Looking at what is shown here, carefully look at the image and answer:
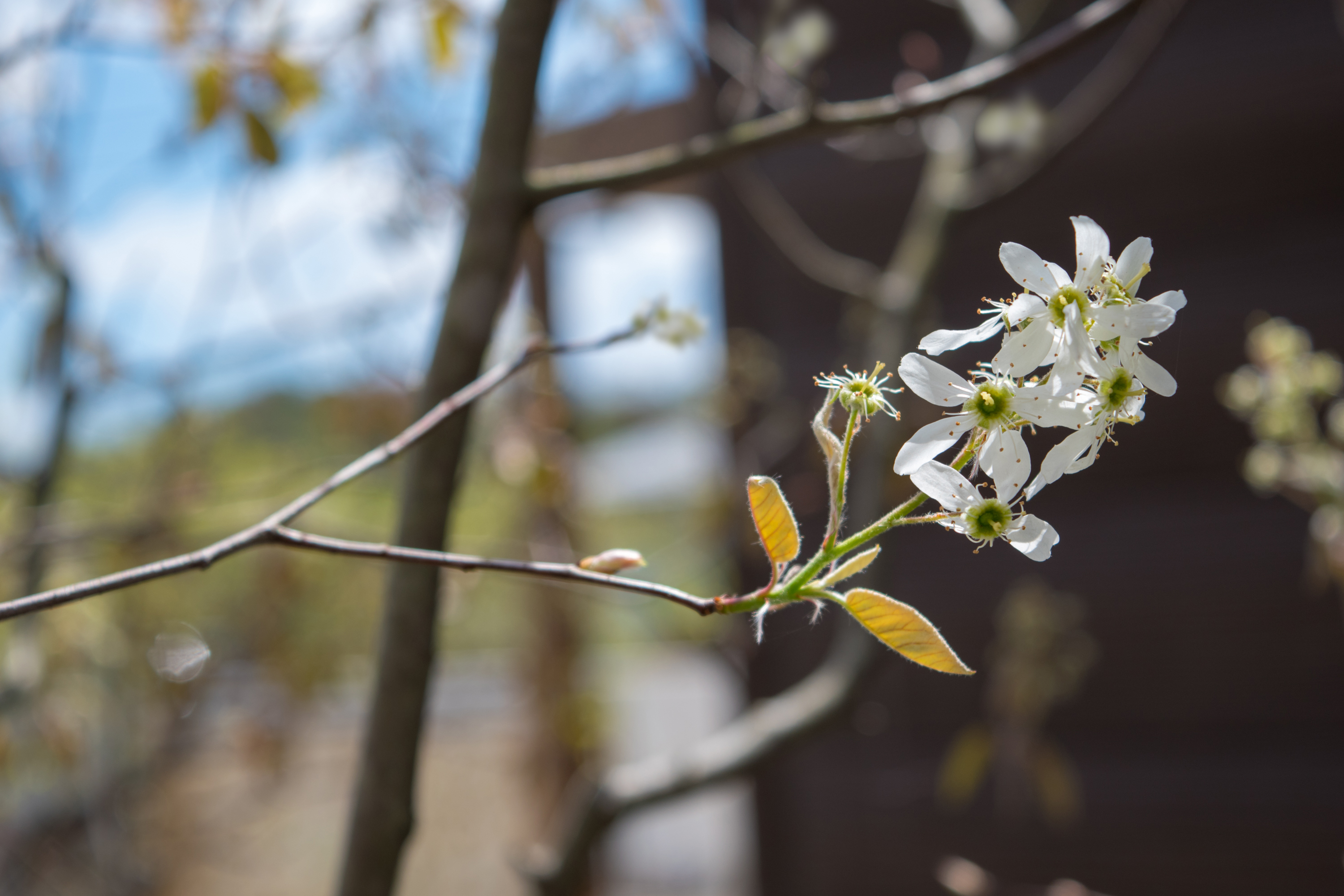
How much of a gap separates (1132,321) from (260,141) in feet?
2.08

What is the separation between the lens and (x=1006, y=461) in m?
0.26

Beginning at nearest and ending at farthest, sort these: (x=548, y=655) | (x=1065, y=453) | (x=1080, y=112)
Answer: (x=1065, y=453)
(x=1080, y=112)
(x=548, y=655)

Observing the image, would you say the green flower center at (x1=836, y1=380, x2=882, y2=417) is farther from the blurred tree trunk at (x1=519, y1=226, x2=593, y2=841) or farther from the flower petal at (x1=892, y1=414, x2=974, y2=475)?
the blurred tree trunk at (x1=519, y1=226, x2=593, y2=841)

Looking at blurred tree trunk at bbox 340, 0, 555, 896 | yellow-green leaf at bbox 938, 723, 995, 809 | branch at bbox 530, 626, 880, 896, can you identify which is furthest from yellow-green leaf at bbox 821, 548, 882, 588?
yellow-green leaf at bbox 938, 723, 995, 809

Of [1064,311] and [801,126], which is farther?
[801,126]

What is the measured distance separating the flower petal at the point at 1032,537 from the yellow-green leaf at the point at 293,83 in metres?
0.69

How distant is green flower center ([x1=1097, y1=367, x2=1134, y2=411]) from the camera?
0.26 meters

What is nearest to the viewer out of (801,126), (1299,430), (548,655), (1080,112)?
(801,126)

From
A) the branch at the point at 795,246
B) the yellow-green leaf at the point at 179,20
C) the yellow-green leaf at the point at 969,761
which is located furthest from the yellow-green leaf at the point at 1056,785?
the yellow-green leaf at the point at 179,20

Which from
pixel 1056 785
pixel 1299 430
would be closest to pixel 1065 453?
pixel 1299 430

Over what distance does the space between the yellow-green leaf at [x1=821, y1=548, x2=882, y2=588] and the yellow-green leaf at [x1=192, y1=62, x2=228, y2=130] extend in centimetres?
64

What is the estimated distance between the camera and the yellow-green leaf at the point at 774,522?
0.28 meters

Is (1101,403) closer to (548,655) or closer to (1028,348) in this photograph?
(1028,348)

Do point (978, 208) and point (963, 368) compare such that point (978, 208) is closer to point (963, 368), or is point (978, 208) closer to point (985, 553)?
point (963, 368)
